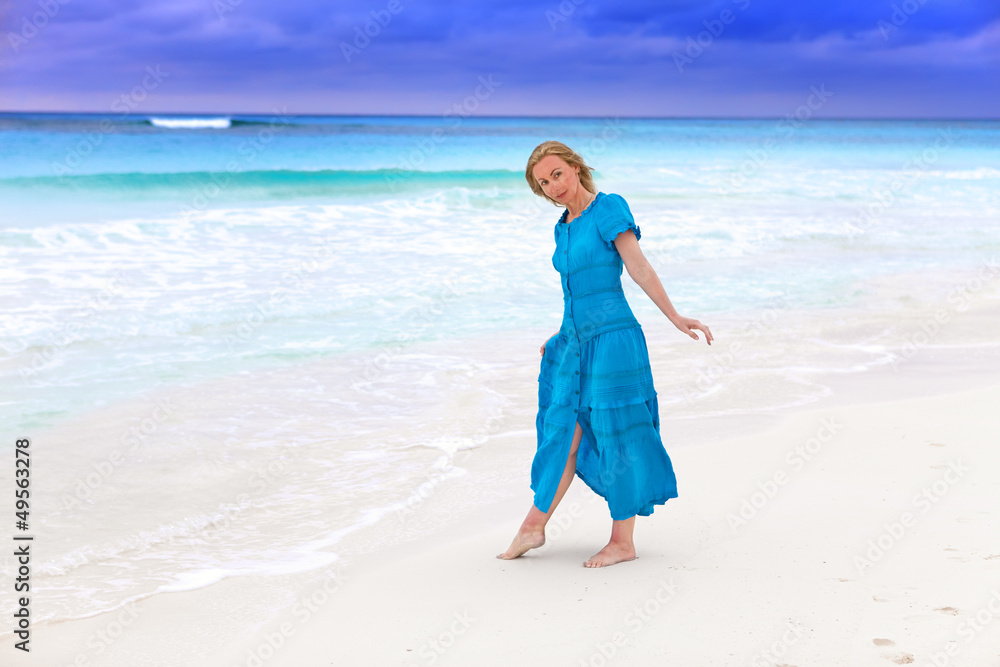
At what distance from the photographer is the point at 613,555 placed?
11.5ft

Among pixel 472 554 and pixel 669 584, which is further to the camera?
pixel 472 554

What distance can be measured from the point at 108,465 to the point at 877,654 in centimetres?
368

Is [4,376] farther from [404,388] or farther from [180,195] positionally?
[180,195]

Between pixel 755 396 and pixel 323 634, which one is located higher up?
pixel 755 396

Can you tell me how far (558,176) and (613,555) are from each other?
1410mm

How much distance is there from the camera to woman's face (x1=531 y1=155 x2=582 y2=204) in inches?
132

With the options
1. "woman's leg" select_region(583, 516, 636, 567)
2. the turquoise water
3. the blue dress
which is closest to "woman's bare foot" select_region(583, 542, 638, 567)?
"woman's leg" select_region(583, 516, 636, 567)

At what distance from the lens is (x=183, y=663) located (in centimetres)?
287

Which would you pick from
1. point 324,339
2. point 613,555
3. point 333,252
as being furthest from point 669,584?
point 333,252

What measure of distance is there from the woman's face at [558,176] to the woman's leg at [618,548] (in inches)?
48.2

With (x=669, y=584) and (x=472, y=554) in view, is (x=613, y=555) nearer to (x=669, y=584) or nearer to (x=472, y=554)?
(x=669, y=584)

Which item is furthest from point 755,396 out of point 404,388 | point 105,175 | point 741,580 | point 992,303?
point 105,175

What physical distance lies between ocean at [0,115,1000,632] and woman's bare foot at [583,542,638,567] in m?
1.05

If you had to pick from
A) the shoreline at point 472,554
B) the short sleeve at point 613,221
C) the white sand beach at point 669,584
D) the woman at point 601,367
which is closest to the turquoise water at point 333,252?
the shoreline at point 472,554
